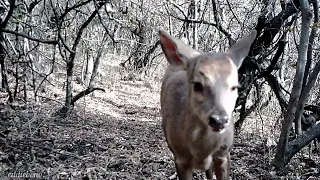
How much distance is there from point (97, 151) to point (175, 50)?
2.52m

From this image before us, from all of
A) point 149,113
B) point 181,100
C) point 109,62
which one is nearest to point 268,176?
point 181,100

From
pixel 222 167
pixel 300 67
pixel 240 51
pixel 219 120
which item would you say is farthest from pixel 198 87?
pixel 300 67

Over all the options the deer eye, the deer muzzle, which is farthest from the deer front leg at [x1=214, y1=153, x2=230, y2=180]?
the deer muzzle

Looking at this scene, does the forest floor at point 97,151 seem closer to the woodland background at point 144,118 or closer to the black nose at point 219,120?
the woodland background at point 144,118

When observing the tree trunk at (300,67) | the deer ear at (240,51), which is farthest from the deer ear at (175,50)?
the tree trunk at (300,67)

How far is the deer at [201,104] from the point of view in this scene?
3.64 meters

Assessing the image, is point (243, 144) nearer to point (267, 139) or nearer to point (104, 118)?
point (267, 139)

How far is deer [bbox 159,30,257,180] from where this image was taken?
12.0ft

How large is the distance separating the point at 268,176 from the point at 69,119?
158 inches

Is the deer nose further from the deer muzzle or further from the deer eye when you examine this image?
the deer eye

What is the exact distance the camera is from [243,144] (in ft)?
23.7

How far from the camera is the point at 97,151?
645 cm

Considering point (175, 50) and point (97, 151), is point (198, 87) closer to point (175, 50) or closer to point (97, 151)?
point (175, 50)

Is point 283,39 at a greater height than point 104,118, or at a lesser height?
greater
